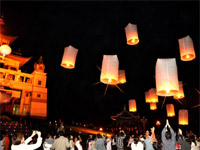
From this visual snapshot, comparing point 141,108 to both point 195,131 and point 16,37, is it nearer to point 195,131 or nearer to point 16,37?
point 195,131

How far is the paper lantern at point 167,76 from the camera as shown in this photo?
5332mm

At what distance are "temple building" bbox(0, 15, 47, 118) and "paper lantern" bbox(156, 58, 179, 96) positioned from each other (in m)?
16.8

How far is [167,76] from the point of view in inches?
212

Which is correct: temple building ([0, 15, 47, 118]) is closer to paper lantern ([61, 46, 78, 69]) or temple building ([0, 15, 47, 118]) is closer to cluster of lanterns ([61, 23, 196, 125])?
paper lantern ([61, 46, 78, 69])

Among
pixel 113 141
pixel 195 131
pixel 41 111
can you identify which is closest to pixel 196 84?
pixel 195 131

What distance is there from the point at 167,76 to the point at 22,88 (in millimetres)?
18132

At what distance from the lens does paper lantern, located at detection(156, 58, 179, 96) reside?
17.5 ft

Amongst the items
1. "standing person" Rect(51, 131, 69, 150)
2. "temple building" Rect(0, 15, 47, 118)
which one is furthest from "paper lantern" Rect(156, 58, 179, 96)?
"temple building" Rect(0, 15, 47, 118)

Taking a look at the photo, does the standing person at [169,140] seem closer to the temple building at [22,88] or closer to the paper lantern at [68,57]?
the paper lantern at [68,57]

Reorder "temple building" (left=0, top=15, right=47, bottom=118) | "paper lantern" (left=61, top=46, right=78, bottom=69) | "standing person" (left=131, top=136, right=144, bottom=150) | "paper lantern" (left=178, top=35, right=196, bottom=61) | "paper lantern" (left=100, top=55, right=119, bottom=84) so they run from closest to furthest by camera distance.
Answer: "standing person" (left=131, top=136, right=144, bottom=150)
"paper lantern" (left=100, top=55, right=119, bottom=84)
"paper lantern" (left=178, top=35, right=196, bottom=61)
"paper lantern" (left=61, top=46, right=78, bottom=69)
"temple building" (left=0, top=15, right=47, bottom=118)

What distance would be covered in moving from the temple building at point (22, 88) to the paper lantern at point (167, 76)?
16.8 m

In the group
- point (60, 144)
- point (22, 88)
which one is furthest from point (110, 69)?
point (22, 88)

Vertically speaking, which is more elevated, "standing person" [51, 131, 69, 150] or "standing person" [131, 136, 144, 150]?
"standing person" [51, 131, 69, 150]

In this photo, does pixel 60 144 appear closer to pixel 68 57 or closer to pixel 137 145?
pixel 137 145
